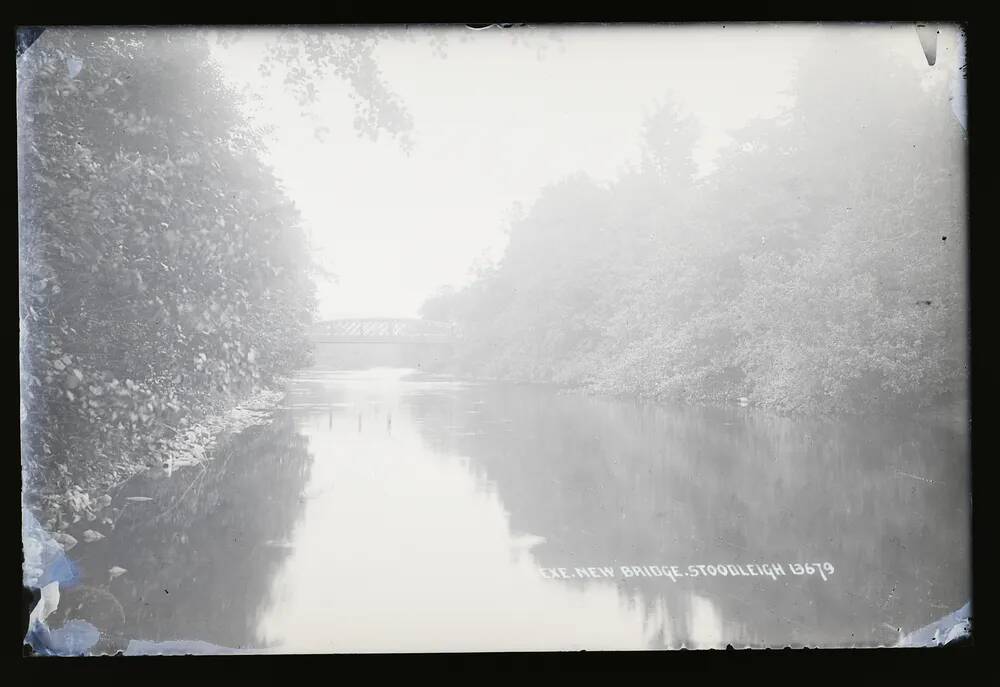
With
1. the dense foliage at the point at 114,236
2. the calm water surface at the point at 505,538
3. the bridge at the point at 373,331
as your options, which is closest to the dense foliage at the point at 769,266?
the bridge at the point at 373,331

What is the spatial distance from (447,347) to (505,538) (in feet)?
4.55

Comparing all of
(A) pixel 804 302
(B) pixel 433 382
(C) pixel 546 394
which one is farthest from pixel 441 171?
(A) pixel 804 302

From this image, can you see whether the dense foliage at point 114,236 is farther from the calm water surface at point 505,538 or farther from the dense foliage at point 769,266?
the dense foliage at point 769,266

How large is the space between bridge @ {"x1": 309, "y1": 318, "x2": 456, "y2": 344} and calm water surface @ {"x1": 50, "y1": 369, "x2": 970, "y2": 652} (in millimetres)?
235

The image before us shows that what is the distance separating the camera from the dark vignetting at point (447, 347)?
3549 mm

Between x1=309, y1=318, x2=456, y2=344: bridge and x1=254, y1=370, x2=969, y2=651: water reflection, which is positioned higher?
x1=309, y1=318, x2=456, y2=344: bridge

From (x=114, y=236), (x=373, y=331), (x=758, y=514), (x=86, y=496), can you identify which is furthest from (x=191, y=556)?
(x=758, y=514)

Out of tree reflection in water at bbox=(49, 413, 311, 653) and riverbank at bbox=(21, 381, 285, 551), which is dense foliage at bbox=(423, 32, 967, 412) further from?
riverbank at bbox=(21, 381, 285, 551)

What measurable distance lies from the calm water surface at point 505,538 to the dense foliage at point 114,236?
1.72ft

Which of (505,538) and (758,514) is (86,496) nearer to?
(505,538)

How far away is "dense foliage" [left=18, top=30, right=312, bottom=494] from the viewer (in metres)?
3.51

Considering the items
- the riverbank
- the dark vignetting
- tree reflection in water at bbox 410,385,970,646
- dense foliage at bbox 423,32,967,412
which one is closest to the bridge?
the dark vignetting

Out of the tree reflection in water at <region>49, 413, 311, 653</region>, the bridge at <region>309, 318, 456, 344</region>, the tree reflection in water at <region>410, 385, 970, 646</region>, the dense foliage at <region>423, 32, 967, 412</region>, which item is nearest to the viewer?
the tree reflection in water at <region>49, 413, 311, 653</region>

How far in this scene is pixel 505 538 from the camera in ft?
12.5
